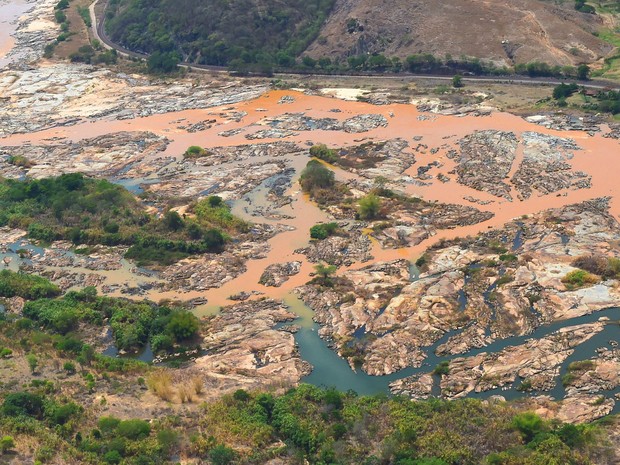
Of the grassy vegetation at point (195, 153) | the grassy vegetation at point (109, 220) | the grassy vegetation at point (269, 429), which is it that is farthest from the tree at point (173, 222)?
the grassy vegetation at point (269, 429)

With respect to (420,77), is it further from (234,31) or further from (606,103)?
(234,31)

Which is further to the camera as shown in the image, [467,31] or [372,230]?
[467,31]

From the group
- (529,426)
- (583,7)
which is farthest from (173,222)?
(583,7)

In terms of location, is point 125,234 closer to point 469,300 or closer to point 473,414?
point 469,300

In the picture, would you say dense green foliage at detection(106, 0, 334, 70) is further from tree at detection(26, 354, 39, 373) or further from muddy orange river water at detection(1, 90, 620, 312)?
tree at detection(26, 354, 39, 373)

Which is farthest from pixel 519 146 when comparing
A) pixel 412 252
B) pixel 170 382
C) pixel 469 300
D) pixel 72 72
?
pixel 72 72
